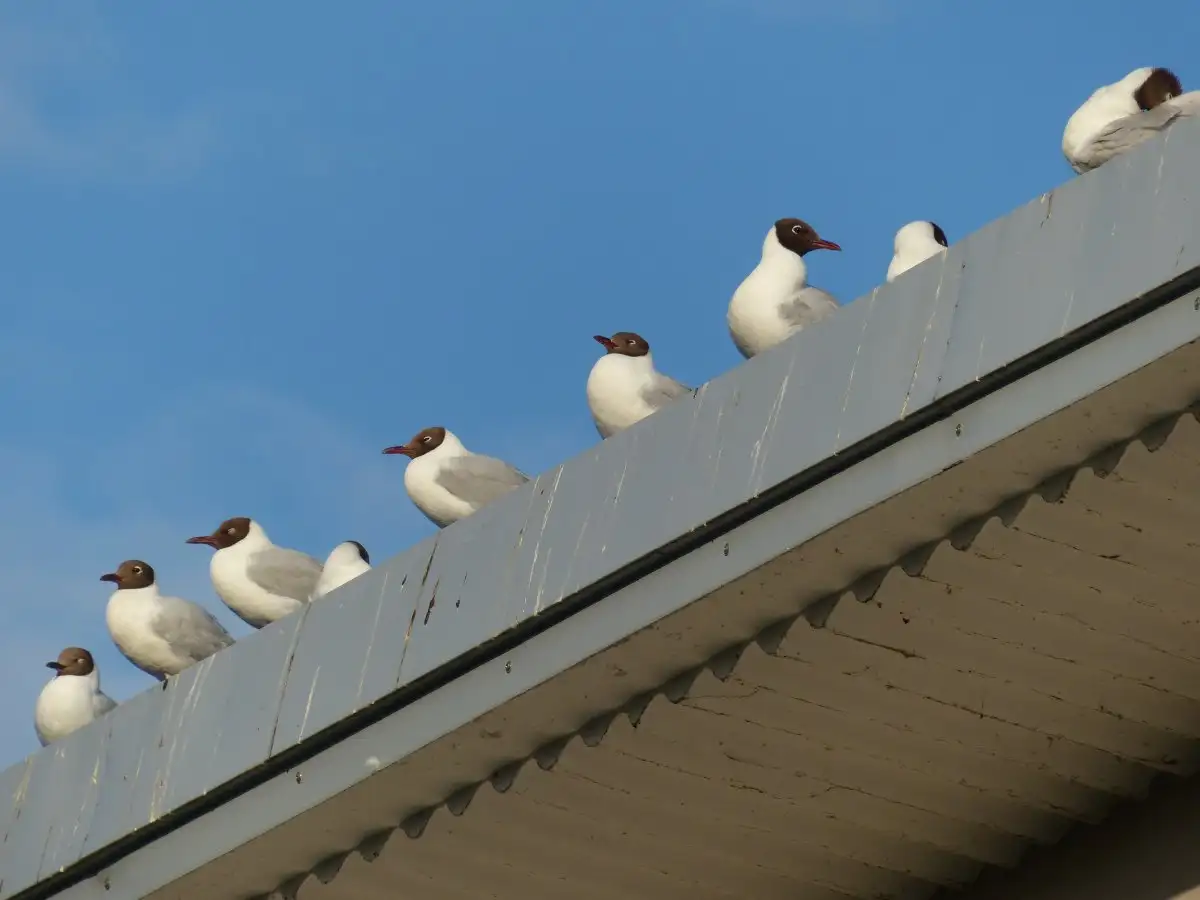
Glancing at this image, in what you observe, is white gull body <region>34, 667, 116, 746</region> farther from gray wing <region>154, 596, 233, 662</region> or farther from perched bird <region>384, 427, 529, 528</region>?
perched bird <region>384, 427, 529, 528</region>

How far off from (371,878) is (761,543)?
1.98 metres

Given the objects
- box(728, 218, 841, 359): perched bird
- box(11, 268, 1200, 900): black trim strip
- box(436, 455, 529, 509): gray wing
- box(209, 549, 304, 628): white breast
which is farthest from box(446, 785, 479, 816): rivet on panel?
box(209, 549, 304, 628): white breast

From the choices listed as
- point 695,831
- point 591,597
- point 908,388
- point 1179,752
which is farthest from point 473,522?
point 1179,752

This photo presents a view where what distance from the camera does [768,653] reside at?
6.59 meters

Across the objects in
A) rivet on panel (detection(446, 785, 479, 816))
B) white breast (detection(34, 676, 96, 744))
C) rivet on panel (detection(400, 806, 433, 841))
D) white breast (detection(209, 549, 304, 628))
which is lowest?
rivet on panel (detection(400, 806, 433, 841))

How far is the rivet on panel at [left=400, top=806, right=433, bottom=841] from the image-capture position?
7301mm

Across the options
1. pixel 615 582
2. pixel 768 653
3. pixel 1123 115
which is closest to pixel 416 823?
A: pixel 615 582

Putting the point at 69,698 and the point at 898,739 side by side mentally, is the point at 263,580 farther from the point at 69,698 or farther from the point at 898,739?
the point at 898,739

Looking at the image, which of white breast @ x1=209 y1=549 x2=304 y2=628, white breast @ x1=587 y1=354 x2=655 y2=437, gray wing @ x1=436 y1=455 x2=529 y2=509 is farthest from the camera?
white breast @ x1=209 y1=549 x2=304 y2=628

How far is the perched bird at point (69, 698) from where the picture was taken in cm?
1162

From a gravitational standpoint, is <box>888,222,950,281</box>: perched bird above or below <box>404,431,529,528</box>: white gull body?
above

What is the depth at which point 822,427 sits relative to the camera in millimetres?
6238

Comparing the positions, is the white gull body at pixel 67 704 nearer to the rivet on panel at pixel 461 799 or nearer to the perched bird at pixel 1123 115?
the rivet on panel at pixel 461 799

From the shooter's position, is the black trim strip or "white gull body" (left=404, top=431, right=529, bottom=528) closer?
the black trim strip
